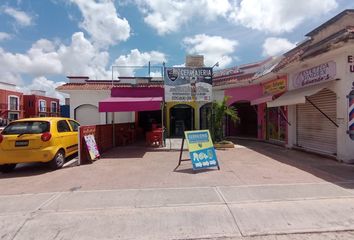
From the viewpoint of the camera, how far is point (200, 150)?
8781 mm

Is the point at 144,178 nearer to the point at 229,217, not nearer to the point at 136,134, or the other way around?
the point at 229,217

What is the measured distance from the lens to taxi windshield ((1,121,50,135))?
8.81 meters

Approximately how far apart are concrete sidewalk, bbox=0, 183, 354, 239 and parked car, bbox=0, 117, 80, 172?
256 cm

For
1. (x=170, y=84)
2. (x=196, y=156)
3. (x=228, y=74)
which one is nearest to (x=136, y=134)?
(x=170, y=84)

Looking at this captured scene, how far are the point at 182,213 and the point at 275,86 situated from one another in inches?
476

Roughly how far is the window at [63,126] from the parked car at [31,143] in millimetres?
222

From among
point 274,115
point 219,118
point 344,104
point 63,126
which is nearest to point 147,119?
point 219,118

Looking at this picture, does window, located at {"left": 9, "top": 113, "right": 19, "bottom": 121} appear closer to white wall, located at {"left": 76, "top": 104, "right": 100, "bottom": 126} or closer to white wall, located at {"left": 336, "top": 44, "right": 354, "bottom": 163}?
white wall, located at {"left": 76, "top": 104, "right": 100, "bottom": 126}

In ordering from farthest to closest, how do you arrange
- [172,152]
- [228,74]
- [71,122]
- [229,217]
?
[228,74] → [172,152] → [71,122] → [229,217]

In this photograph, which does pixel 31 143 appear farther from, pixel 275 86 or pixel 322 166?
pixel 275 86

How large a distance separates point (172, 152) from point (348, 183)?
7375mm

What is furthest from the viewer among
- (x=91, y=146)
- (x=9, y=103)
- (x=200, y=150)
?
(x=9, y=103)

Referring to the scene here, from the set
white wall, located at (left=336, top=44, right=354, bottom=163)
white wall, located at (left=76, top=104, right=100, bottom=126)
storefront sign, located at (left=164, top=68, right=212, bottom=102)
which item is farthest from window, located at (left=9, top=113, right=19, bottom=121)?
white wall, located at (left=336, top=44, right=354, bottom=163)

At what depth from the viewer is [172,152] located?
12.9 metres
